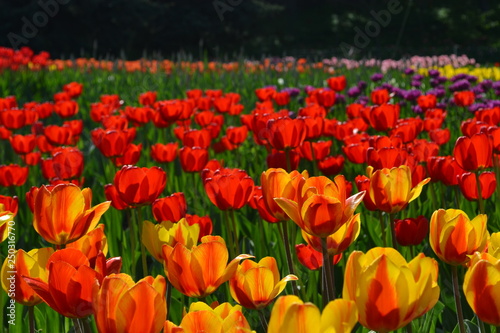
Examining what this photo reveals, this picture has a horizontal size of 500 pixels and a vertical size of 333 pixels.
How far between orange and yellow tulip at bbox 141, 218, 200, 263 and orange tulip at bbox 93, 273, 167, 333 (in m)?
0.60

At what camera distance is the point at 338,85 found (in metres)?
4.75

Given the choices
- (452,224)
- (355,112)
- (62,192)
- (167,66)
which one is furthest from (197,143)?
(167,66)

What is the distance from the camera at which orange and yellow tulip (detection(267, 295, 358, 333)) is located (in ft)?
2.30

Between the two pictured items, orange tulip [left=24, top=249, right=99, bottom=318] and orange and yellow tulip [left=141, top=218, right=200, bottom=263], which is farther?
orange and yellow tulip [left=141, top=218, right=200, bottom=263]

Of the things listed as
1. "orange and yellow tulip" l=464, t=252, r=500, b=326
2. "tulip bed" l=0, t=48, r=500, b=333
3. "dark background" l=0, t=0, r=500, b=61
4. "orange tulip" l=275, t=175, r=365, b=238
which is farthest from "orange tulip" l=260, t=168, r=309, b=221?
"dark background" l=0, t=0, r=500, b=61

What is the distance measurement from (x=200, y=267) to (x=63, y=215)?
33cm

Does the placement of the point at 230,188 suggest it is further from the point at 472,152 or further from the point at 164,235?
the point at 472,152

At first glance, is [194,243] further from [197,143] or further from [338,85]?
[338,85]

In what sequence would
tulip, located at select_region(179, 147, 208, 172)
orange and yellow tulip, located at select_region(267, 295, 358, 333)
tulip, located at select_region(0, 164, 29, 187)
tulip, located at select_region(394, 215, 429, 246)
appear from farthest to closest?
tulip, located at select_region(0, 164, 29, 187), tulip, located at select_region(179, 147, 208, 172), tulip, located at select_region(394, 215, 429, 246), orange and yellow tulip, located at select_region(267, 295, 358, 333)

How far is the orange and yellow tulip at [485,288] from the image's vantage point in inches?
34.9

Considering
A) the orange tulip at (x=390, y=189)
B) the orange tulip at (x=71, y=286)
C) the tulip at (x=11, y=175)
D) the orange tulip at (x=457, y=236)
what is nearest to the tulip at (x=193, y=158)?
the tulip at (x=11, y=175)

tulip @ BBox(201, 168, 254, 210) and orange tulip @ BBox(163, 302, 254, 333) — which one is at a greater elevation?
orange tulip @ BBox(163, 302, 254, 333)

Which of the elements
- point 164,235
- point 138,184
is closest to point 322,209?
point 164,235

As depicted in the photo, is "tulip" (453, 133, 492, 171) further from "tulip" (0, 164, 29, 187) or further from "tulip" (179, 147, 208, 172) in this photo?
"tulip" (0, 164, 29, 187)
